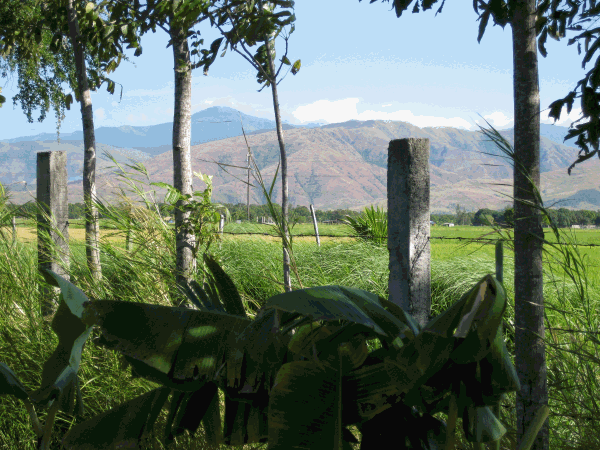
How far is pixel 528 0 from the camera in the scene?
167cm

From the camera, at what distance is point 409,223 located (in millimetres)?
2178

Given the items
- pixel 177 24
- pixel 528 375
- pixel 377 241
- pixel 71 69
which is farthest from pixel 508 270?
pixel 71 69

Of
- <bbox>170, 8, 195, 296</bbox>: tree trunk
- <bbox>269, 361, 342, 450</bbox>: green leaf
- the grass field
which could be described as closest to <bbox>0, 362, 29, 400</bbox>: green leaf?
<bbox>269, 361, 342, 450</bbox>: green leaf

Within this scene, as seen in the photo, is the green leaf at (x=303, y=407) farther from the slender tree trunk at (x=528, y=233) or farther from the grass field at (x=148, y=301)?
the slender tree trunk at (x=528, y=233)

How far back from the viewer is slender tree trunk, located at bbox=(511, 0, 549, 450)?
5.62 feet

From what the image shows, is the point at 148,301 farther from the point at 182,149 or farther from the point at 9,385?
the point at 9,385

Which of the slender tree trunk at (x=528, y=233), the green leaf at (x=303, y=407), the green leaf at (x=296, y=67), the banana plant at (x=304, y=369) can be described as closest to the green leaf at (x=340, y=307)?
the banana plant at (x=304, y=369)

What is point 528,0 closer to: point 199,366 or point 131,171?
point 199,366

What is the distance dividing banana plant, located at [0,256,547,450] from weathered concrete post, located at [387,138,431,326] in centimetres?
112

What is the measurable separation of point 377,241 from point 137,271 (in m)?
3.96

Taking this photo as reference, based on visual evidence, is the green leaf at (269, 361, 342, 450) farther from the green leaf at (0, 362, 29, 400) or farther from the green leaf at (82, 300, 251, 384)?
the green leaf at (0, 362, 29, 400)

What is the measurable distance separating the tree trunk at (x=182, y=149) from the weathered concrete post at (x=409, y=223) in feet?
5.21

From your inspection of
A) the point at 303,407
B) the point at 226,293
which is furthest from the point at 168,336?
the point at 303,407

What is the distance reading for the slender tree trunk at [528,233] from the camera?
171 centimetres
